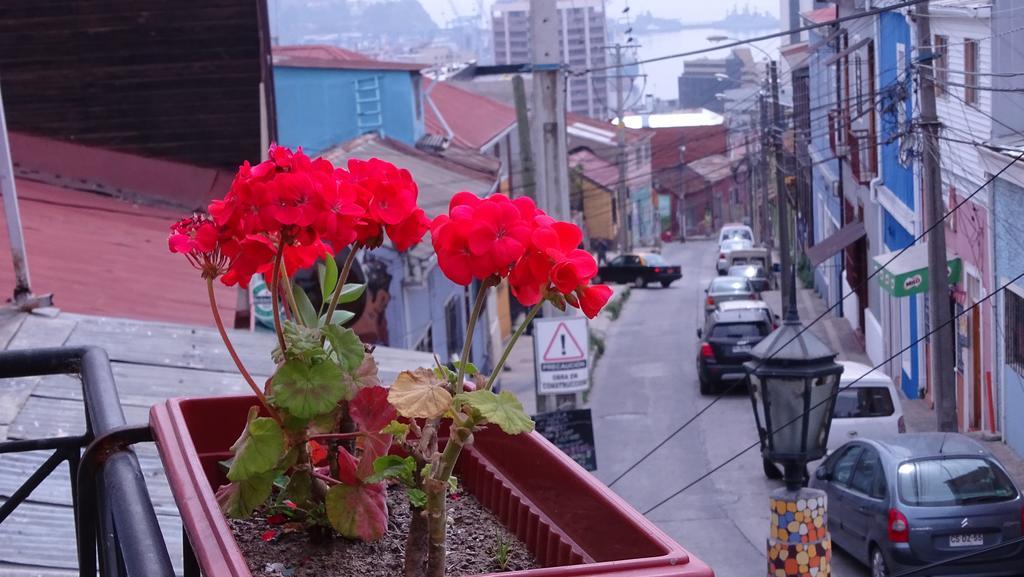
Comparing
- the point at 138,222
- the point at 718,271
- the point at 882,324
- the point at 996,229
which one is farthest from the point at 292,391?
the point at 718,271

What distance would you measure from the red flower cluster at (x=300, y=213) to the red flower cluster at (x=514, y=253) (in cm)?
17

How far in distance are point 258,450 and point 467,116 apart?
37.3 meters

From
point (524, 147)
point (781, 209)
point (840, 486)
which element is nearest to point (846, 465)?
point (840, 486)

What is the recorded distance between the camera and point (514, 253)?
1.71 metres

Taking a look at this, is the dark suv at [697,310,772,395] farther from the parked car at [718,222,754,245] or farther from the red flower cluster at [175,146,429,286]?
the parked car at [718,222,754,245]

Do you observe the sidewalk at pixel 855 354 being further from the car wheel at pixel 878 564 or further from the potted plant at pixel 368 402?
the potted plant at pixel 368 402

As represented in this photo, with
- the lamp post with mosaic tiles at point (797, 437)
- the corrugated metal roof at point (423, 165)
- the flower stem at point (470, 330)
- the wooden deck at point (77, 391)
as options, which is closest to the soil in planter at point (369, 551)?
the flower stem at point (470, 330)

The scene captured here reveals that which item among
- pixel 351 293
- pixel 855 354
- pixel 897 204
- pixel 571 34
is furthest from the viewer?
pixel 571 34

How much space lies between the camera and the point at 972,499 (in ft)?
38.4

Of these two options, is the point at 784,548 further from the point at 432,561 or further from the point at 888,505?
the point at 432,561

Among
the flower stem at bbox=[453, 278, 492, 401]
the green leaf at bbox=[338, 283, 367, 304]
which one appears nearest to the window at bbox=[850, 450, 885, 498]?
the green leaf at bbox=[338, 283, 367, 304]

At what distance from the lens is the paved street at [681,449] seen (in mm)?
14703

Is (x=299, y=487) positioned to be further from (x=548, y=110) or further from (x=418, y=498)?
(x=548, y=110)

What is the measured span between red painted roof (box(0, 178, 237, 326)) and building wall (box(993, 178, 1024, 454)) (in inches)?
400
